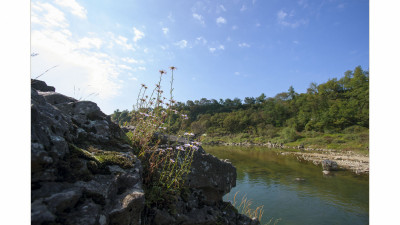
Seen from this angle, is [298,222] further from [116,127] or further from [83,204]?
[83,204]

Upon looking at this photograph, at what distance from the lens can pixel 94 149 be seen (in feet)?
8.59

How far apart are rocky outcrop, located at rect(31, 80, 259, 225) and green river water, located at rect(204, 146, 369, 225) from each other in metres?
4.84

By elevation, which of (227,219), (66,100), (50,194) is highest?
(66,100)

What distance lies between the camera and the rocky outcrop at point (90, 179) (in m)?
1.47

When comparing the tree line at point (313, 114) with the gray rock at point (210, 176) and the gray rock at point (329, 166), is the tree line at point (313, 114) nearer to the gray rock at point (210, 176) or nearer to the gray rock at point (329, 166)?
the gray rock at point (329, 166)

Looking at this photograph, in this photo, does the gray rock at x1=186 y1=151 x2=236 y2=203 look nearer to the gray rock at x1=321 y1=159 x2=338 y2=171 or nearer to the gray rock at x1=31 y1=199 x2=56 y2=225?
the gray rock at x1=31 y1=199 x2=56 y2=225

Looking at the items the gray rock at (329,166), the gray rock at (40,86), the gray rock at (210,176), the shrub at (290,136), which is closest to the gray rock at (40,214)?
the gray rock at (210,176)

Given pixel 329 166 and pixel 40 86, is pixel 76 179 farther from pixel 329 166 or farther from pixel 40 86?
pixel 329 166

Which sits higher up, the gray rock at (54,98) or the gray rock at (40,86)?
the gray rock at (40,86)

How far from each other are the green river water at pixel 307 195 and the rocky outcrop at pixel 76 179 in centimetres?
629
